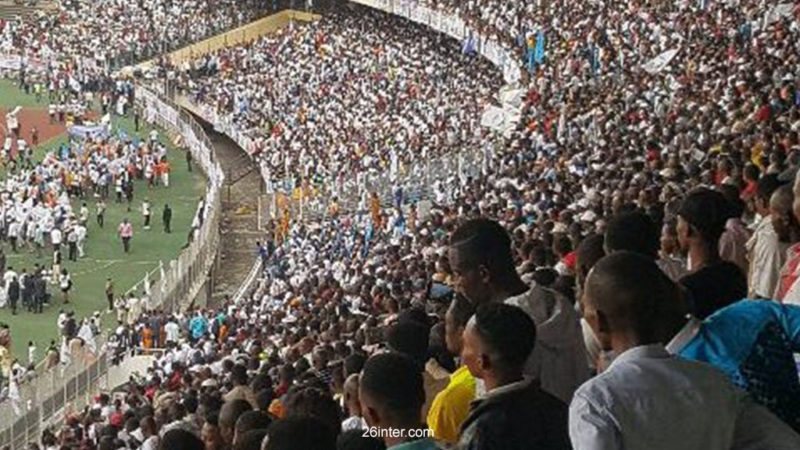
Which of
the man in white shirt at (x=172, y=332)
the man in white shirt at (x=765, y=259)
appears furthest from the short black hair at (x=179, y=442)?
the man in white shirt at (x=172, y=332)

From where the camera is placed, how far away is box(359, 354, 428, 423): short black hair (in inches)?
215

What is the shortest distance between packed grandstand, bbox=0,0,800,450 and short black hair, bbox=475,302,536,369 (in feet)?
0.03

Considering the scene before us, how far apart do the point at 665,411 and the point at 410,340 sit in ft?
10.2

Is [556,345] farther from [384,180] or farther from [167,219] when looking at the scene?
[167,219]

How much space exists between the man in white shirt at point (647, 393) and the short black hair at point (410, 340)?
2544 mm

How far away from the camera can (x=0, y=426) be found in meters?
19.8

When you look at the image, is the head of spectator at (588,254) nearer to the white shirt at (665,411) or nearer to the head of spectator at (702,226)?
the head of spectator at (702,226)

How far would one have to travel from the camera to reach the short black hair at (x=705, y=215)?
7082mm

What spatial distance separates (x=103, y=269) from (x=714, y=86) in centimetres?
1301

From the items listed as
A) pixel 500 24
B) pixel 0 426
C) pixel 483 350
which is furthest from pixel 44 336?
pixel 483 350

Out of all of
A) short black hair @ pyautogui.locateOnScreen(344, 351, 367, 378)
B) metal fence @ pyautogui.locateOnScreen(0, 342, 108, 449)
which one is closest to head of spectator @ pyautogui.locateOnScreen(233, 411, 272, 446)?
short black hair @ pyautogui.locateOnScreen(344, 351, 367, 378)

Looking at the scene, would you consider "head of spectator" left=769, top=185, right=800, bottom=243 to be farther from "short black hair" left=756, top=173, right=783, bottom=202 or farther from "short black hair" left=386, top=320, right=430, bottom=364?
"short black hair" left=386, top=320, right=430, bottom=364

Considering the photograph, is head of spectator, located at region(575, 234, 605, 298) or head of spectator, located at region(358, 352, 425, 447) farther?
head of spectator, located at region(575, 234, 605, 298)

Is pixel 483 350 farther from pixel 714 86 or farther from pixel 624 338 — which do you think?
pixel 714 86
